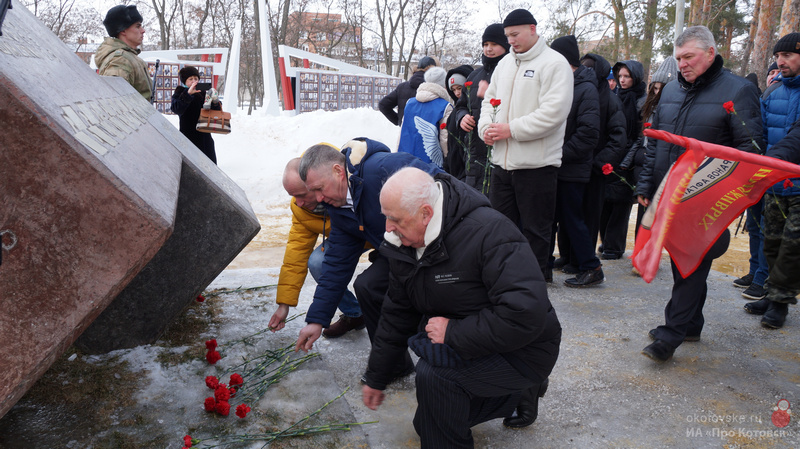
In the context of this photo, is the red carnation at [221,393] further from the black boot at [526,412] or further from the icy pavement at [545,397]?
the black boot at [526,412]

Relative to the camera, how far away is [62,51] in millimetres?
2816

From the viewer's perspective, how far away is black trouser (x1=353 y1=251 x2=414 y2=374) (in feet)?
9.75

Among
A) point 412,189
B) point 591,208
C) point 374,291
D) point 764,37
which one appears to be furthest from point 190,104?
point 764,37

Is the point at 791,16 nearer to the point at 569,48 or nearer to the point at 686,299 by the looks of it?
the point at 569,48

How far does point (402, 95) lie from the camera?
21.5ft

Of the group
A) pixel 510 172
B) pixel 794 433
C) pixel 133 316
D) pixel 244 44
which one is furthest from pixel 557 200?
pixel 244 44

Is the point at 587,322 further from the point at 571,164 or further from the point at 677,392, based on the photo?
the point at 571,164

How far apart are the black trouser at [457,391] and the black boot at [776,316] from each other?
2278 millimetres

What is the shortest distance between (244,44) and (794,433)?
3392cm

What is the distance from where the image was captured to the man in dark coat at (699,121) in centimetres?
319

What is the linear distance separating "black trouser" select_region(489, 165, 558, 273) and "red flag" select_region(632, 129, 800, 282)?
110 cm

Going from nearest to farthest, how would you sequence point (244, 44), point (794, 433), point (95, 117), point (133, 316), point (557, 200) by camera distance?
point (95, 117) < point (794, 433) < point (133, 316) < point (557, 200) < point (244, 44)

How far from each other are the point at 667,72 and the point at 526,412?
3886 mm

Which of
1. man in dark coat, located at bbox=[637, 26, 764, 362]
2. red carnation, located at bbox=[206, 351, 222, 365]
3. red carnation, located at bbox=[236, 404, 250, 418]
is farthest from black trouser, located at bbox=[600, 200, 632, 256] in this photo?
red carnation, located at bbox=[236, 404, 250, 418]
